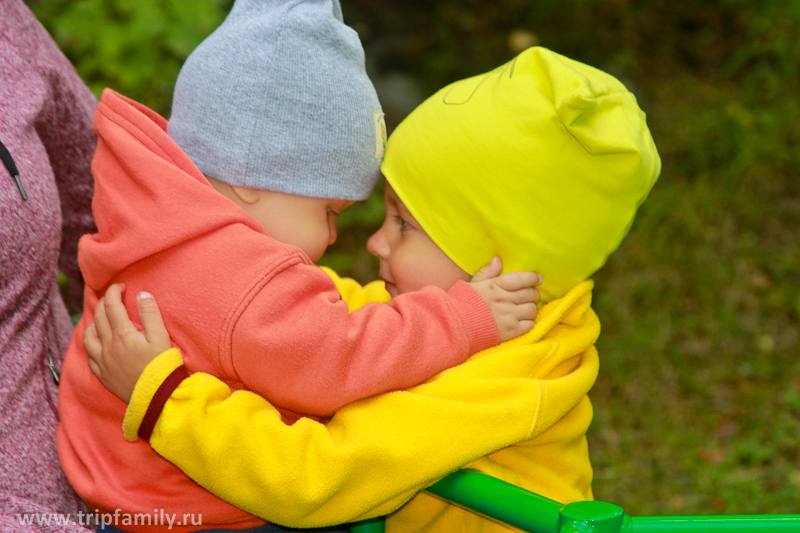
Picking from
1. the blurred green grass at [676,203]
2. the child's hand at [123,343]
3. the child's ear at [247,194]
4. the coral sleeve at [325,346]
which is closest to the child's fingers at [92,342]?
the child's hand at [123,343]

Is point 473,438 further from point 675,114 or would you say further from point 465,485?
point 675,114

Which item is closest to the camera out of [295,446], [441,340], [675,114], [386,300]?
[295,446]

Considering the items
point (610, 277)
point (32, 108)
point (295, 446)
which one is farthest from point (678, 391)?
point (32, 108)

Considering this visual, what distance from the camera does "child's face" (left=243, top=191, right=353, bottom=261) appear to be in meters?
1.41

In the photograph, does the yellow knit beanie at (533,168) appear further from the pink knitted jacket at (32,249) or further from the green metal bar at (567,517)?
the pink knitted jacket at (32,249)

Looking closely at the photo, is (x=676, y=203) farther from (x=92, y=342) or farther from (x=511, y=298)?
(x=92, y=342)

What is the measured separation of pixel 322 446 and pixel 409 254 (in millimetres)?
470

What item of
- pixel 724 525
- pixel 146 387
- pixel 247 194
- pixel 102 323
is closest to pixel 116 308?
pixel 102 323

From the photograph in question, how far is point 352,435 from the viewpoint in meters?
1.21

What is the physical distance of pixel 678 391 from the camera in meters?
3.16

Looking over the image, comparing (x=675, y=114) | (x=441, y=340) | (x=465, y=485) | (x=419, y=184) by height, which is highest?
(x=419, y=184)

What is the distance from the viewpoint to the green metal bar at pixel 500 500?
3.67 ft

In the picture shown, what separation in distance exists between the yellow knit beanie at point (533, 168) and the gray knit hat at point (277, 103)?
0.51 ft

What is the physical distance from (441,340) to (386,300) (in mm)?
426
